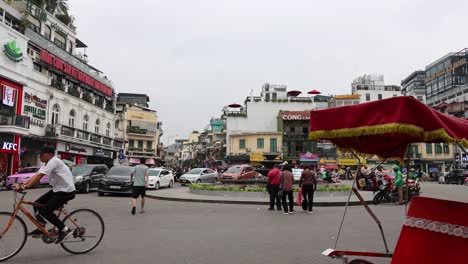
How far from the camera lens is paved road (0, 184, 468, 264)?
6.75 m

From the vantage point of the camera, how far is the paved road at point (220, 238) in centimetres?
675

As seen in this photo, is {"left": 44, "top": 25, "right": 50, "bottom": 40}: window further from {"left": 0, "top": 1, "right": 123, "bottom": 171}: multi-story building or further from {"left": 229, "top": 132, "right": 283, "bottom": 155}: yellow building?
{"left": 229, "top": 132, "right": 283, "bottom": 155}: yellow building

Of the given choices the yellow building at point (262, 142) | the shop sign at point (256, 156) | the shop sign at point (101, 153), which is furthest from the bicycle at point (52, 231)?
the yellow building at point (262, 142)

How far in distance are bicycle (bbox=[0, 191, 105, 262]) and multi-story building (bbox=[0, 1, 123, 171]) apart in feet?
94.5

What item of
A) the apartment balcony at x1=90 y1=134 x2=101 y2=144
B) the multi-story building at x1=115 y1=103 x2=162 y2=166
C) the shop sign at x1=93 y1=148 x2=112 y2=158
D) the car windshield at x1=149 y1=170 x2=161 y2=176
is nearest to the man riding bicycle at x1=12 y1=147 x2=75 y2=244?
the car windshield at x1=149 y1=170 x2=161 y2=176

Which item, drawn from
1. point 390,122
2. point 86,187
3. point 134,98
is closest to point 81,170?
point 86,187

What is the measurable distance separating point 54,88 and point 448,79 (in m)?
71.9

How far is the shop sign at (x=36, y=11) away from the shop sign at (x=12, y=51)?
588 centimetres

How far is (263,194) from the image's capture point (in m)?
19.1

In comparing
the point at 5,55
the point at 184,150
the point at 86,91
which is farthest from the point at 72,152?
the point at 184,150

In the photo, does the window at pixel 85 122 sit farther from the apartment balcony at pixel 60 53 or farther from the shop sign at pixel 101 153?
the apartment balcony at pixel 60 53

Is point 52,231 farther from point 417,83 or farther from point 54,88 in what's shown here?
point 417,83

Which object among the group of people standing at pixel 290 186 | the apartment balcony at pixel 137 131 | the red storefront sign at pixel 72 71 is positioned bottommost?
the group of people standing at pixel 290 186

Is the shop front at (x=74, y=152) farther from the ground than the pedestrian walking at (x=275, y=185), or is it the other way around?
the shop front at (x=74, y=152)
